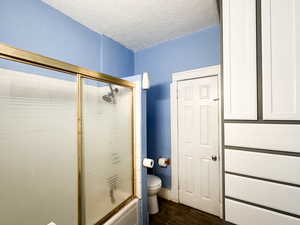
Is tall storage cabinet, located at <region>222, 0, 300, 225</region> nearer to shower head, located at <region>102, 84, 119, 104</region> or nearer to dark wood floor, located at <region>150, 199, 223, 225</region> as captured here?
dark wood floor, located at <region>150, 199, 223, 225</region>

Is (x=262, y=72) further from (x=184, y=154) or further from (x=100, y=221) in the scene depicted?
(x=100, y=221)

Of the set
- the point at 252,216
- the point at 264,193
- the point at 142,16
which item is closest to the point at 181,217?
the point at 252,216

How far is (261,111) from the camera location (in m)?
0.95

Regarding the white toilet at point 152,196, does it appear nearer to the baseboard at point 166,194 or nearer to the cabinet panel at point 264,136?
the baseboard at point 166,194

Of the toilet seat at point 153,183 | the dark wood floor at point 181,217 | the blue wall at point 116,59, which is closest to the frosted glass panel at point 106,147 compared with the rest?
the toilet seat at point 153,183

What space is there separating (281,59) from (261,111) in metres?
0.34

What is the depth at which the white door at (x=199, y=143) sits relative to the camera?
6.28ft

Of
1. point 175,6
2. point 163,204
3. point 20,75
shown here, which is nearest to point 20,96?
point 20,75

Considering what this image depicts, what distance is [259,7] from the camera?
0.95 meters

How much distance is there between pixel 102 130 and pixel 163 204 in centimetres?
155

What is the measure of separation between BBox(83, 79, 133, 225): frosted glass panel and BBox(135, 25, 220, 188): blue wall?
0.80m

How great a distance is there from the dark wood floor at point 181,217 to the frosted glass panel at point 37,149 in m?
1.15

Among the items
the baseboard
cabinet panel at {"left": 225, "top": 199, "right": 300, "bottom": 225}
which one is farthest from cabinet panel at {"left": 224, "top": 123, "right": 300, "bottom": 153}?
the baseboard

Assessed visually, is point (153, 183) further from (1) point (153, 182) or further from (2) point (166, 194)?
(2) point (166, 194)
